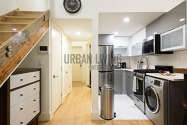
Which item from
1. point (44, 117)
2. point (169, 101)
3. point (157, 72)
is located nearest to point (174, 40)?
point (157, 72)

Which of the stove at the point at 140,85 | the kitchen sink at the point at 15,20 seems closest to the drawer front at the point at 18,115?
the kitchen sink at the point at 15,20

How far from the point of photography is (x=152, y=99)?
7.28 ft

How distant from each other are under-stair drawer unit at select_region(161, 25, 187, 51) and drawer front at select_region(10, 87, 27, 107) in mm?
2660

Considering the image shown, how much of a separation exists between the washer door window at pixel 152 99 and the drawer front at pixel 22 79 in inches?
88.3

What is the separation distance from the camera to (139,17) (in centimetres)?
266

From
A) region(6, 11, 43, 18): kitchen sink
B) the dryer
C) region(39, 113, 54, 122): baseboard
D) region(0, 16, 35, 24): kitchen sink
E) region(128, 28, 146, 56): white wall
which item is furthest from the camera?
region(128, 28, 146, 56): white wall

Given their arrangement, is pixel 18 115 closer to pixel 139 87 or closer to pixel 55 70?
pixel 55 70

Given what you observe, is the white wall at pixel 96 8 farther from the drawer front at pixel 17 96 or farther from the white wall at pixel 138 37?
the drawer front at pixel 17 96

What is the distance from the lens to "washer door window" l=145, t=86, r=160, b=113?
2032 mm

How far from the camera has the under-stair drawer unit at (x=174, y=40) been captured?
71.4 inches

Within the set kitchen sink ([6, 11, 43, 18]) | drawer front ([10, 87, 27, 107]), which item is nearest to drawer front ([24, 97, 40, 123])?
drawer front ([10, 87, 27, 107])

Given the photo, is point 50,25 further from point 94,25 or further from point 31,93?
point 31,93

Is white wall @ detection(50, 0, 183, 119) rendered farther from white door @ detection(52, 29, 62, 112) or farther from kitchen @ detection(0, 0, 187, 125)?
white door @ detection(52, 29, 62, 112)

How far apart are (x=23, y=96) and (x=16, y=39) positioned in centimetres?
87
